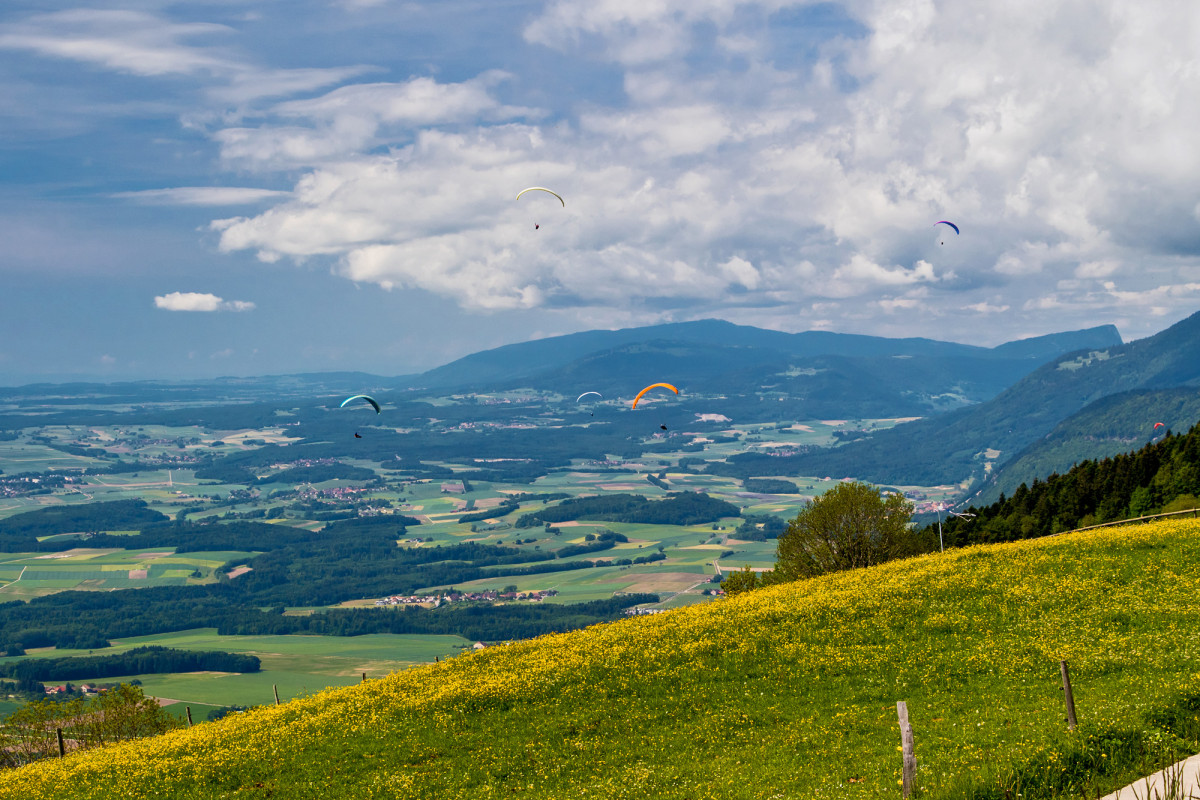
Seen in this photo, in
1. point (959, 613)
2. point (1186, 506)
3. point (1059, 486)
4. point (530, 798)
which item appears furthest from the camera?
point (1059, 486)

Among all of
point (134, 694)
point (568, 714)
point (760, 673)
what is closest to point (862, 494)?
point (760, 673)

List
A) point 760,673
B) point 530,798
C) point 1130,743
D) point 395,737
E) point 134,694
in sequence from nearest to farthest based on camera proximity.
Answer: point 1130,743 < point 530,798 < point 395,737 < point 760,673 < point 134,694

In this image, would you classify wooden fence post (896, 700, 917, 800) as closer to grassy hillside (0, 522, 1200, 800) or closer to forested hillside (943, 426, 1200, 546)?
grassy hillside (0, 522, 1200, 800)

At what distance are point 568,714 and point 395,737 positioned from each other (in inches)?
Answer: 293

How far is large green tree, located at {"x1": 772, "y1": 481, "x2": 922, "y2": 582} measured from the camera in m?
82.1

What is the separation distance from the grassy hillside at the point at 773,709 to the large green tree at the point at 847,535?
3275cm

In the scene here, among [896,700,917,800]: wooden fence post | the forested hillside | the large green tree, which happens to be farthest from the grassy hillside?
the forested hillside

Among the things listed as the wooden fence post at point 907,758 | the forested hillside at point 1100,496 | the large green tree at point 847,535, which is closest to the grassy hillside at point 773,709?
the wooden fence post at point 907,758

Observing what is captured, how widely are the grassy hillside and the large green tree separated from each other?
32.8 m

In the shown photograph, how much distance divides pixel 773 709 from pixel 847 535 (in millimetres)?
51665

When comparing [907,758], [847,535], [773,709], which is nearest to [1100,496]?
[847,535]

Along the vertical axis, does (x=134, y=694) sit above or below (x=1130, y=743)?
below

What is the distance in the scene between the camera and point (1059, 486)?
12900cm

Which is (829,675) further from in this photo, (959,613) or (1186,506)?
(1186,506)
